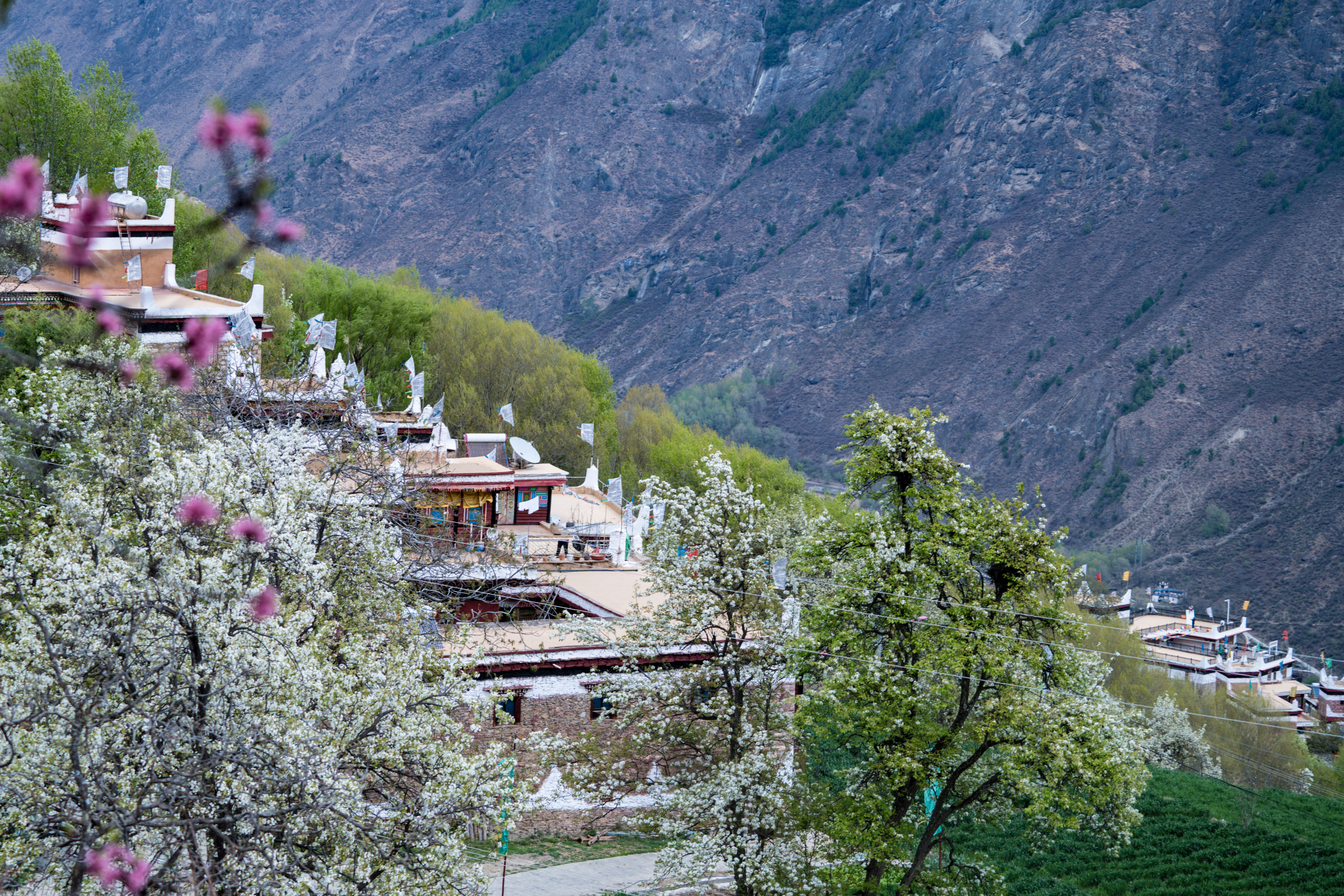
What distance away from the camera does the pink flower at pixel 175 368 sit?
12.9 feet

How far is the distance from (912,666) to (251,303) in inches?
952

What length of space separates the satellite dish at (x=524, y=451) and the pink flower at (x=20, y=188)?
32.9 metres

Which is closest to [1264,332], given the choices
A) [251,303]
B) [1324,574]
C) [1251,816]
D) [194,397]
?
[1324,574]

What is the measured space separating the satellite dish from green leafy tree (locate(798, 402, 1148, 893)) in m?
19.2

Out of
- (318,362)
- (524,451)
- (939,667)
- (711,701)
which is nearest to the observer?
(939,667)

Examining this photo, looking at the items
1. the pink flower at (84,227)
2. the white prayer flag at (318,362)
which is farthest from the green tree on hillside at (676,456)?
the pink flower at (84,227)

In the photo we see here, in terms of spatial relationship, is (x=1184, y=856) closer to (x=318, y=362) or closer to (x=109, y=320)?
(x=318, y=362)

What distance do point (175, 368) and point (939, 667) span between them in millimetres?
15405

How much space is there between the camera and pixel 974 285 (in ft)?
446

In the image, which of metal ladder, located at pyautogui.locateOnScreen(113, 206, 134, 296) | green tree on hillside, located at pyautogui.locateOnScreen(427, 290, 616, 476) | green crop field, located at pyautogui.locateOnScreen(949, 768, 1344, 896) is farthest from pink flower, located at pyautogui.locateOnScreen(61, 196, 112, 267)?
green tree on hillside, located at pyautogui.locateOnScreen(427, 290, 616, 476)

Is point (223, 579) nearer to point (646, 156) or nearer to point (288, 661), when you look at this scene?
point (288, 661)

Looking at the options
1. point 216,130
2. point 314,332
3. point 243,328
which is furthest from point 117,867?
point 314,332

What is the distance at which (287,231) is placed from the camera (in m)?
3.95

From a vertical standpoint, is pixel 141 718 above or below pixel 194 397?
below
